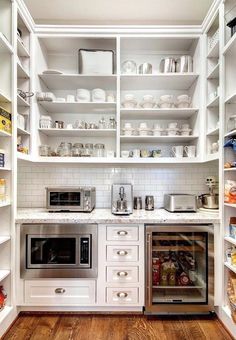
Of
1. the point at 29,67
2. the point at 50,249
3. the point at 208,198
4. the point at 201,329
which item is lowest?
the point at 201,329

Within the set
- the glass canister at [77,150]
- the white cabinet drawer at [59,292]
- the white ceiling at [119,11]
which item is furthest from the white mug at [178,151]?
the white cabinet drawer at [59,292]

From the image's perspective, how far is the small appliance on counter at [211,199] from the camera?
2303mm

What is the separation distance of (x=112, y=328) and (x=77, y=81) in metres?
2.26

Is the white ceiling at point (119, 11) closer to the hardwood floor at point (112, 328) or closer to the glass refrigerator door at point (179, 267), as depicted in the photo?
the glass refrigerator door at point (179, 267)

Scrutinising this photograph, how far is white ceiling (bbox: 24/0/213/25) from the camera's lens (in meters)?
2.19

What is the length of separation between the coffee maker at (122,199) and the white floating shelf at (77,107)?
32.4 inches

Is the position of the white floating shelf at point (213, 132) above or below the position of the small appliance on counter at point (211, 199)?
above

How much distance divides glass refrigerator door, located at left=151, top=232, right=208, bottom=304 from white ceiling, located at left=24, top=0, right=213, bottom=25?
82.7 inches

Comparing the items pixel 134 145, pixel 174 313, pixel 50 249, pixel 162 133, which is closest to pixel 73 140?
pixel 134 145

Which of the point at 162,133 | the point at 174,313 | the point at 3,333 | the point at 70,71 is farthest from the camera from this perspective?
the point at 70,71

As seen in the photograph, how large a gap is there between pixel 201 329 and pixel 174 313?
0.75ft

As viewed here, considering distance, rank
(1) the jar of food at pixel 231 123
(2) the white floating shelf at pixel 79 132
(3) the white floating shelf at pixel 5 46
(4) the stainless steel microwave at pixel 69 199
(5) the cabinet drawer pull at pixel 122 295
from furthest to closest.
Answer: (2) the white floating shelf at pixel 79 132, (4) the stainless steel microwave at pixel 69 199, (5) the cabinet drawer pull at pixel 122 295, (1) the jar of food at pixel 231 123, (3) the white floating shelf at pixel 5 46

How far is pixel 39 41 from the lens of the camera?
2.38 metres

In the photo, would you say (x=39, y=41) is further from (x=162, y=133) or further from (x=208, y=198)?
(x=208, y=198)
